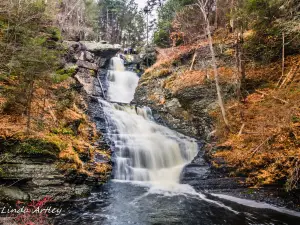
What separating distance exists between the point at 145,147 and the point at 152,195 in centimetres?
358

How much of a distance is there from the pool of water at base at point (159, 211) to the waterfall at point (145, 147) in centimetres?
144

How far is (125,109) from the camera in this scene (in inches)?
648

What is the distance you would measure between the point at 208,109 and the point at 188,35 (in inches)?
422

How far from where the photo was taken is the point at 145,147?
40.2 feet

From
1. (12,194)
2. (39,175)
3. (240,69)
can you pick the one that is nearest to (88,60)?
(240,69)

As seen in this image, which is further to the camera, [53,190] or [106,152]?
Result: [106,152]

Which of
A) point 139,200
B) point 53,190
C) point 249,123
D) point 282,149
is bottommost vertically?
point 139,200

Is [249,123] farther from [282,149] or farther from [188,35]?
[188,35]

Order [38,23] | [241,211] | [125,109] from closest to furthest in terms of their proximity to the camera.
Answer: [241,211]
[38,23]
[125,109]

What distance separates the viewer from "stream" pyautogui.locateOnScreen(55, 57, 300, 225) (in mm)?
7070

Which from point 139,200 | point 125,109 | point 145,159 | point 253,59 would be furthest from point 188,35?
point 139,200
